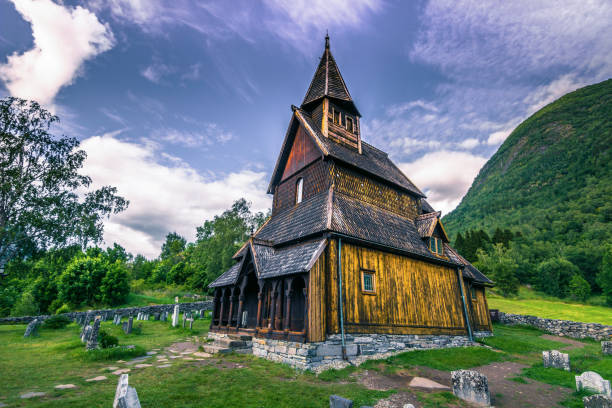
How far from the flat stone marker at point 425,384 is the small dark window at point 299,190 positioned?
10.6 m

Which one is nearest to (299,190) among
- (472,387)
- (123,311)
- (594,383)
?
(472,387)

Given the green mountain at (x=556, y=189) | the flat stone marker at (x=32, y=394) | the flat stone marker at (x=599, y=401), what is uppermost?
the green mountain at (x=556, y=189)

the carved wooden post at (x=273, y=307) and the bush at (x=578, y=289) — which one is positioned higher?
the bush at (x=578, y=289)

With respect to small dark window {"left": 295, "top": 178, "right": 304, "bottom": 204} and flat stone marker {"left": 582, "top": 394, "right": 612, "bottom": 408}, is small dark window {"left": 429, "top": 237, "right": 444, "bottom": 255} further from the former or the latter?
flat stone marker {"left": 582, "top": 394, "right": 612, "bottom": 408}

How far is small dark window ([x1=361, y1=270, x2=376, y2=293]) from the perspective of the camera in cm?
1243

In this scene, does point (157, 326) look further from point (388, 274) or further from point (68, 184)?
point (388, 274)

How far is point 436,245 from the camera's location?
17656 millimetres

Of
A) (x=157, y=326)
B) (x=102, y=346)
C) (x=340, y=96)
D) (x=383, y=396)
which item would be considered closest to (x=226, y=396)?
(x=383, y=396)

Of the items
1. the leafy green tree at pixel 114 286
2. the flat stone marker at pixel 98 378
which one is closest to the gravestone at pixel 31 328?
the flat stone marker at pixel 98 378

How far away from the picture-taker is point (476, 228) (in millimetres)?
96875

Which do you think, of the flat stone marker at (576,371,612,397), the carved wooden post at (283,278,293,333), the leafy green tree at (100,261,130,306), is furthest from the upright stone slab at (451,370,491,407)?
the leafy green tree at (100,261,130,306)

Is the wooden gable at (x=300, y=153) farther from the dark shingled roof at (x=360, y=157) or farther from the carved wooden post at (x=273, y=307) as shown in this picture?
the carved wooden post at (x=273, y=307)

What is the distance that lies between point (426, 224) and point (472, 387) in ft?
38.7

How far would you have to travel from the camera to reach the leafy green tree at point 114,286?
114 feet
